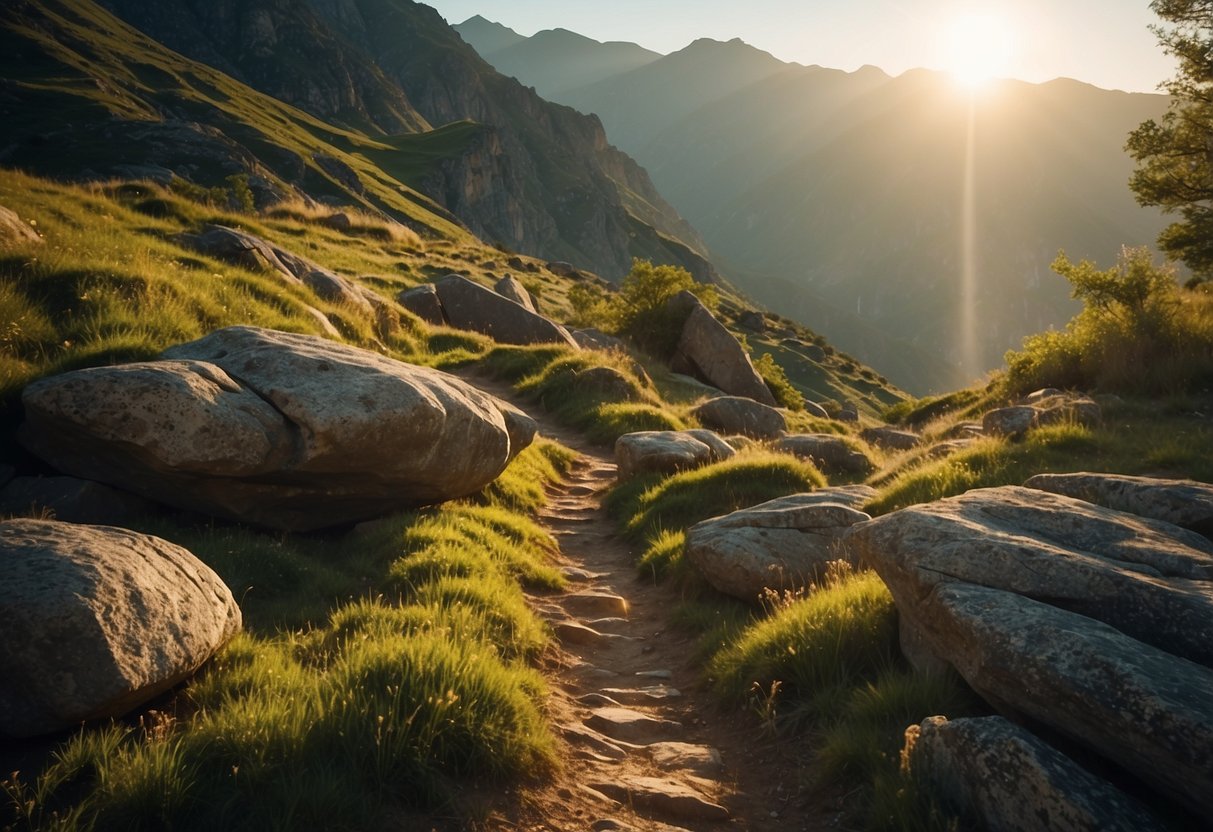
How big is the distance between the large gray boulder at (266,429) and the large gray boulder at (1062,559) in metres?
5.50

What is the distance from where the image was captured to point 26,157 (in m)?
56.2

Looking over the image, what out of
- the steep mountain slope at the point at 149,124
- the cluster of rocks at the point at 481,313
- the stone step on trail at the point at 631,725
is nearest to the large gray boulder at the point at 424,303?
the cluster of rocks at the point at 481,313

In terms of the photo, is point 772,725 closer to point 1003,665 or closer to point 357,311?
point 1003,665

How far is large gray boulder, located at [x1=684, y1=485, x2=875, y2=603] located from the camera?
839 cm

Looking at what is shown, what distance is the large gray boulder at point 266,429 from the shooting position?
23.7 ft

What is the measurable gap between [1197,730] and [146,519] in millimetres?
9092

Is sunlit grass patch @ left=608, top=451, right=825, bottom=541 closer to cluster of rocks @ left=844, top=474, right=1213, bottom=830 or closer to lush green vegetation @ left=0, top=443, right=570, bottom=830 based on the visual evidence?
lush green vegetation @ left=0, top=443, right=570, bottom=830

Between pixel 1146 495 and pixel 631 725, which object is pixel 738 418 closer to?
pixel 1146 495

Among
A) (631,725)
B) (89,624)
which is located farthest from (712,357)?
(89,624)

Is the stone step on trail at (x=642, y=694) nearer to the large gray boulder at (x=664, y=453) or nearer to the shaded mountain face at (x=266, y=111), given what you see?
the large gray boulder at (x=664, y=453)

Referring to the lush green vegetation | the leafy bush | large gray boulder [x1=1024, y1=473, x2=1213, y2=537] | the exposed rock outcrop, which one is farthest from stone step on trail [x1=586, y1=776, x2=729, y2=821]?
the leafy bush

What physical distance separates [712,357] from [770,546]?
23.1 metres

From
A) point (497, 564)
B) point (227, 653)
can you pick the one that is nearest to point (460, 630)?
point (227, 653)

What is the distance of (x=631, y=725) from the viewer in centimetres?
630
